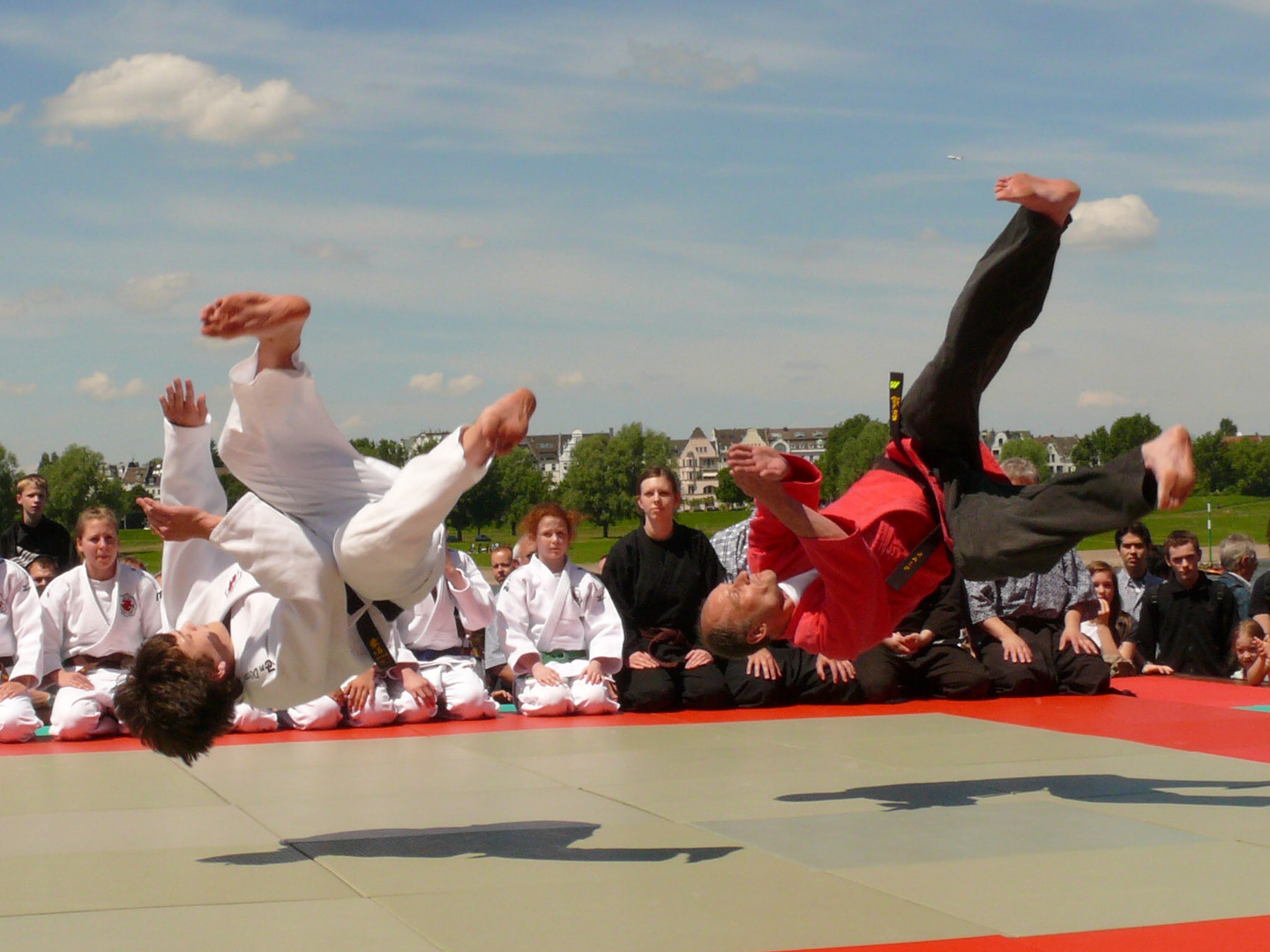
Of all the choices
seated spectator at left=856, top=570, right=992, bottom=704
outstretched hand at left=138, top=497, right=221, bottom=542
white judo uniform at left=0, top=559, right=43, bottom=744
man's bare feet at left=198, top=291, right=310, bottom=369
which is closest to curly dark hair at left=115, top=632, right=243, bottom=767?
→ outstretched hand at left=138, top=497, right=221, bottom=542

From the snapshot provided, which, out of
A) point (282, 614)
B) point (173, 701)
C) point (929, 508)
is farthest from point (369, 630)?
point (929, 508)

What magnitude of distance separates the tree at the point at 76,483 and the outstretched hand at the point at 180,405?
8164 cm

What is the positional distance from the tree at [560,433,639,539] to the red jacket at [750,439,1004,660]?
82.9m

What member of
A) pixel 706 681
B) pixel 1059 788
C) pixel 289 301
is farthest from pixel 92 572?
pixel 1059 788

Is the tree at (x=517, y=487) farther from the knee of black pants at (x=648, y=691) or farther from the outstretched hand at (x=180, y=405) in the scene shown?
the outstretched hand at (x=180, y=405)

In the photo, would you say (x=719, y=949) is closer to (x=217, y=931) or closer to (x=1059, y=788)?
(x=217, y=931)

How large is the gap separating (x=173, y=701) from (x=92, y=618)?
4.42 metres

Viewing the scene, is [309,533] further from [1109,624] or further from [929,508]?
[1109,624]

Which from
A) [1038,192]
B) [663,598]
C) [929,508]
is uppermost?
[1038,192]

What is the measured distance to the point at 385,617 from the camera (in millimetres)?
5008

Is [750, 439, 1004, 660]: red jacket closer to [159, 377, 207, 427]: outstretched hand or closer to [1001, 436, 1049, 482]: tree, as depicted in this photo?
[159, 377, 207, 427]: outstretched hand

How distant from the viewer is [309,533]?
4770mm

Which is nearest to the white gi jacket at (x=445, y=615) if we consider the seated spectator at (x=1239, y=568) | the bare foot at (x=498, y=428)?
the bare foot at (x=498, y=428)

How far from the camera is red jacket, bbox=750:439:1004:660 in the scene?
5.03 metres
